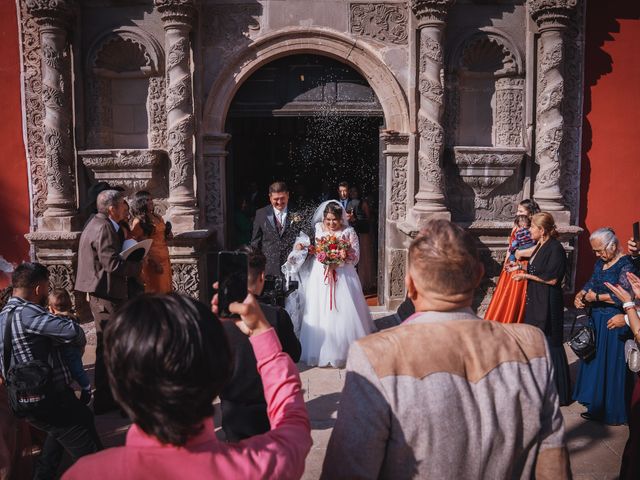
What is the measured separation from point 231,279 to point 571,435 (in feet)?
13.1

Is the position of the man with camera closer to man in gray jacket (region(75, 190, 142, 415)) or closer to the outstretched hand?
man in gray jacket (region(75, 190, 142, 415))

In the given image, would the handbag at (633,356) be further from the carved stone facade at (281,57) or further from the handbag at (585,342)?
the carved stone facade at (281,57)

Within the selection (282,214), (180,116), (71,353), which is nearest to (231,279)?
(71,353)

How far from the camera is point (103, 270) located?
4.94m

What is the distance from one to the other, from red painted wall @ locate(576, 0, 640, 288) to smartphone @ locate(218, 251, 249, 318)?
746cm

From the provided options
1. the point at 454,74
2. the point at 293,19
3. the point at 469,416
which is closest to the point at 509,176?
the point at 454,74

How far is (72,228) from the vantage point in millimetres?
7520

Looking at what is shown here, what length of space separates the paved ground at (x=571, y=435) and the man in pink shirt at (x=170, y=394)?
2.83 meters

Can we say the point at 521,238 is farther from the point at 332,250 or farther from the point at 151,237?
the point at 151,237

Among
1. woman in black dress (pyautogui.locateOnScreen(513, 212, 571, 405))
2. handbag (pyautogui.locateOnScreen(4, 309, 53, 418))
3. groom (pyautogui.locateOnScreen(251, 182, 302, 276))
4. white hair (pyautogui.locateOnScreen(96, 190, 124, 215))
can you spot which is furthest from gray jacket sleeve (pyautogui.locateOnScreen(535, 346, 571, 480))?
groom (pyautogui.locateOnScreen(251, 182, 302, 276))

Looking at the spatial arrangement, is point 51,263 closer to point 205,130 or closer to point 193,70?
point 205,130

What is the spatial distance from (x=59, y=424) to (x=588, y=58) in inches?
310

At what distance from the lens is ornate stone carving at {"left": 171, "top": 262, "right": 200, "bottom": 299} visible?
748 cm

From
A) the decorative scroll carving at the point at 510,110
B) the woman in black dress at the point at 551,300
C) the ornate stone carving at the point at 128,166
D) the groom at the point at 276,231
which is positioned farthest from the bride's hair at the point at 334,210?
the decorative scroll carving at the point at 510,110
